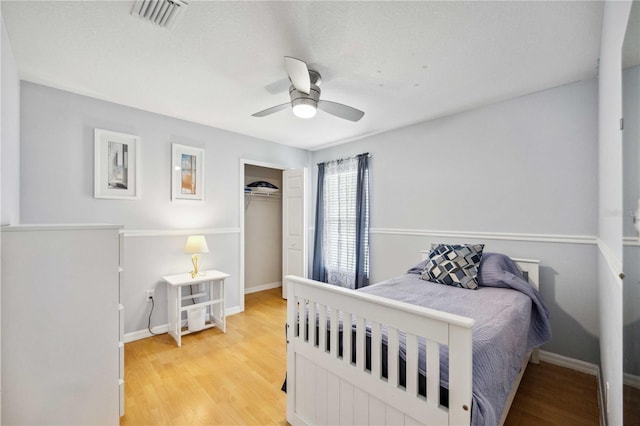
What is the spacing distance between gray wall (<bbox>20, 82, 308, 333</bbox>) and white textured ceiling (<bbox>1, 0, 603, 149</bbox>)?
10.3 inches

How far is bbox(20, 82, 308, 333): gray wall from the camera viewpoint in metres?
2.51

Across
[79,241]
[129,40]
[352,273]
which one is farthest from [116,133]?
[352,273]

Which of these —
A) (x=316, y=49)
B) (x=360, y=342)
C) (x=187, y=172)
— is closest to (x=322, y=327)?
(x=360, y=342)

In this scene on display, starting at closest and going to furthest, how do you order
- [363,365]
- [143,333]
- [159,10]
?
[363,365]
[159,10]
[143,333]

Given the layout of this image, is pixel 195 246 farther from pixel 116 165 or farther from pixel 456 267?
pixel 456 267

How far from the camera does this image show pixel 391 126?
361 cm

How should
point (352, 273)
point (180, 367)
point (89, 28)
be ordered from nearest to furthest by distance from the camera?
point (89, 28)
point (180, 367)
point (352, 273)

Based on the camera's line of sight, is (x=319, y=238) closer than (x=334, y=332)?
No

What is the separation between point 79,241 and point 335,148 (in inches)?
138

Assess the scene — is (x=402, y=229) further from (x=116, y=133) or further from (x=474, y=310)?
(x=116, y=133)

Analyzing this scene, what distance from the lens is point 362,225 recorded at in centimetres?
400

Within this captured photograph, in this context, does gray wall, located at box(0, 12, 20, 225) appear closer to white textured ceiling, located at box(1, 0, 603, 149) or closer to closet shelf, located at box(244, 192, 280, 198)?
white textured ceiling, located at box(1, 0, 603, 149)

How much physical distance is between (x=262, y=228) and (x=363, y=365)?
3.94 metres

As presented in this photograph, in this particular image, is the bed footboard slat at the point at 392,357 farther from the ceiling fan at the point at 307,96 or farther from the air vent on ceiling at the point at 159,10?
the air vent on ceiling at the point at 159,10
